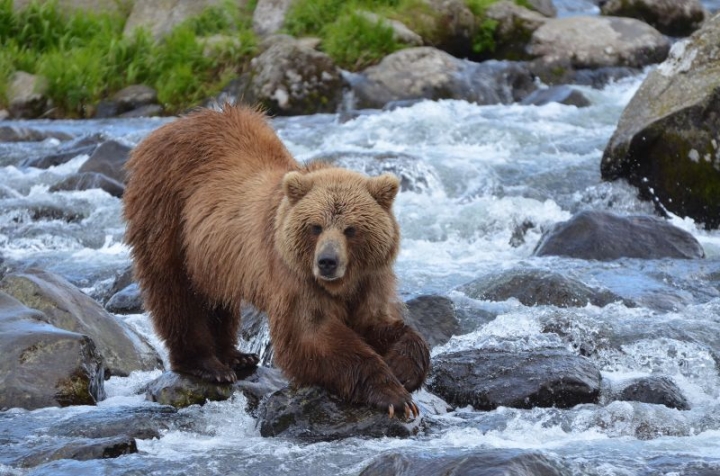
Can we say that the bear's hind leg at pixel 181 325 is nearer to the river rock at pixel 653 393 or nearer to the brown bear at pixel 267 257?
the brown bear at pixel 267 257

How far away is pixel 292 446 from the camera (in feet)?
19.8

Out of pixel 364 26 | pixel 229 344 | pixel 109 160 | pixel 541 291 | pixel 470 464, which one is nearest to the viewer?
pixel 470 464

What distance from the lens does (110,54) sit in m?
19.5

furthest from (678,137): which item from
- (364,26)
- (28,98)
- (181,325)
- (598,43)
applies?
(28,98)

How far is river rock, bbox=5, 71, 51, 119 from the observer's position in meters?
18.4

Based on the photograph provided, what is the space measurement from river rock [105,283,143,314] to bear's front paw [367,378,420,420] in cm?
394

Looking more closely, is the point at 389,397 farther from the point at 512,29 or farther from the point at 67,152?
the point at 512,29

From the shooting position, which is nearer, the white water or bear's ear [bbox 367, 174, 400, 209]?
the white water

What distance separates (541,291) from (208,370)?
2855 mm

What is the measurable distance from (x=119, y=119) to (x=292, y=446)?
1269 cm

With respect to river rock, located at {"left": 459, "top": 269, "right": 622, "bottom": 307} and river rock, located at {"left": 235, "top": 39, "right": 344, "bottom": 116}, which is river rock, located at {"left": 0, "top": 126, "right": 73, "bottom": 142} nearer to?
river rock, located at {"left": 235, "top": 39, "right": 344, "bottom": 116}

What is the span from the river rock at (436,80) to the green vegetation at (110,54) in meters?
2.52

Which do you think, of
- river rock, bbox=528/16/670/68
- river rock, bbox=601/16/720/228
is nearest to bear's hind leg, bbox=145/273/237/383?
river rock, bbox=601/16/720/228

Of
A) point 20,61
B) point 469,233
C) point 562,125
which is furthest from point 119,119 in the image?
point 469,233
